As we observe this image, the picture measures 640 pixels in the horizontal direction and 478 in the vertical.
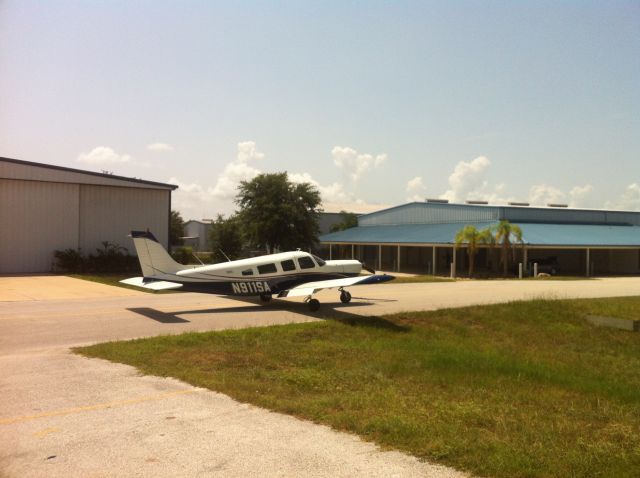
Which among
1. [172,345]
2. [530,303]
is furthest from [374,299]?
[172,345]

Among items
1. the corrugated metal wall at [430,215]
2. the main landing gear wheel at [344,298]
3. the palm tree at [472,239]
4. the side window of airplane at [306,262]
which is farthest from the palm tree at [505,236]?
the side window of airplane at [306,262]

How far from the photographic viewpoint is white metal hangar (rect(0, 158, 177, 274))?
1538 inches

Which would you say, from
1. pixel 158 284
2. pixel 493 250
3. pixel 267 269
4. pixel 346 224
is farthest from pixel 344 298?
pixel 346 224

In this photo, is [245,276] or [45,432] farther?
[245,276]

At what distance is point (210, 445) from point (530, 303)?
1794 centimetres

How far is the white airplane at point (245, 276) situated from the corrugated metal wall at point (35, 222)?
23.1m

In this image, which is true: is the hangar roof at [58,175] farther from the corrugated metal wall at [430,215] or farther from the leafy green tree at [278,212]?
the corrugated metal wall at [430,215]

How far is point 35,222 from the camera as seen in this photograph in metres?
40.2

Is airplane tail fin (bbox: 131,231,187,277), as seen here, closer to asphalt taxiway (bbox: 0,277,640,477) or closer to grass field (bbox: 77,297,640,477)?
asphalt taxiway (bbox: 0,277,640,477)

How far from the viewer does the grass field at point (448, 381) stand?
22.3 ft

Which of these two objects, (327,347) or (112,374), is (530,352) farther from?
(112,374)

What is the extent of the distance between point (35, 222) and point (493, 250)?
34.9 metres

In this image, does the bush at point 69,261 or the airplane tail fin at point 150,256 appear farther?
the bush at point 69,261

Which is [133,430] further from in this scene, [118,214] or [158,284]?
[118,214]
